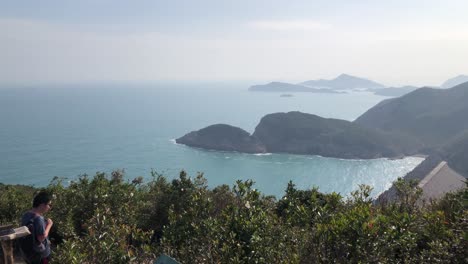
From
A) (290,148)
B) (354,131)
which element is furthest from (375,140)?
(290,148)

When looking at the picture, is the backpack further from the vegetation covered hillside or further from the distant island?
the distant island

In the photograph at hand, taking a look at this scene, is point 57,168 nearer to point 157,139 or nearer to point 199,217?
point 157,139

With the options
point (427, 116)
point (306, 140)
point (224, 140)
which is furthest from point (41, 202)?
point (427, 116)

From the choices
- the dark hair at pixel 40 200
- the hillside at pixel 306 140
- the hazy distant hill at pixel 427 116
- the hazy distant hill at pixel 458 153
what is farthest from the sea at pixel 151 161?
the dark hair at pixel 40 200

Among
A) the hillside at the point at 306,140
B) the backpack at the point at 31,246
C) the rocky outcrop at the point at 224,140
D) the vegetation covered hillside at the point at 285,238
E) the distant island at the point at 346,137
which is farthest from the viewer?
the rocky outcrop at the point at 224,140

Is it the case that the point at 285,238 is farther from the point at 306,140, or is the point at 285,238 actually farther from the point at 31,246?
the point at 306,140

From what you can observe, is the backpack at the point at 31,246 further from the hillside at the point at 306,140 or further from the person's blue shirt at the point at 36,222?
the hillside at the point at 306,140
